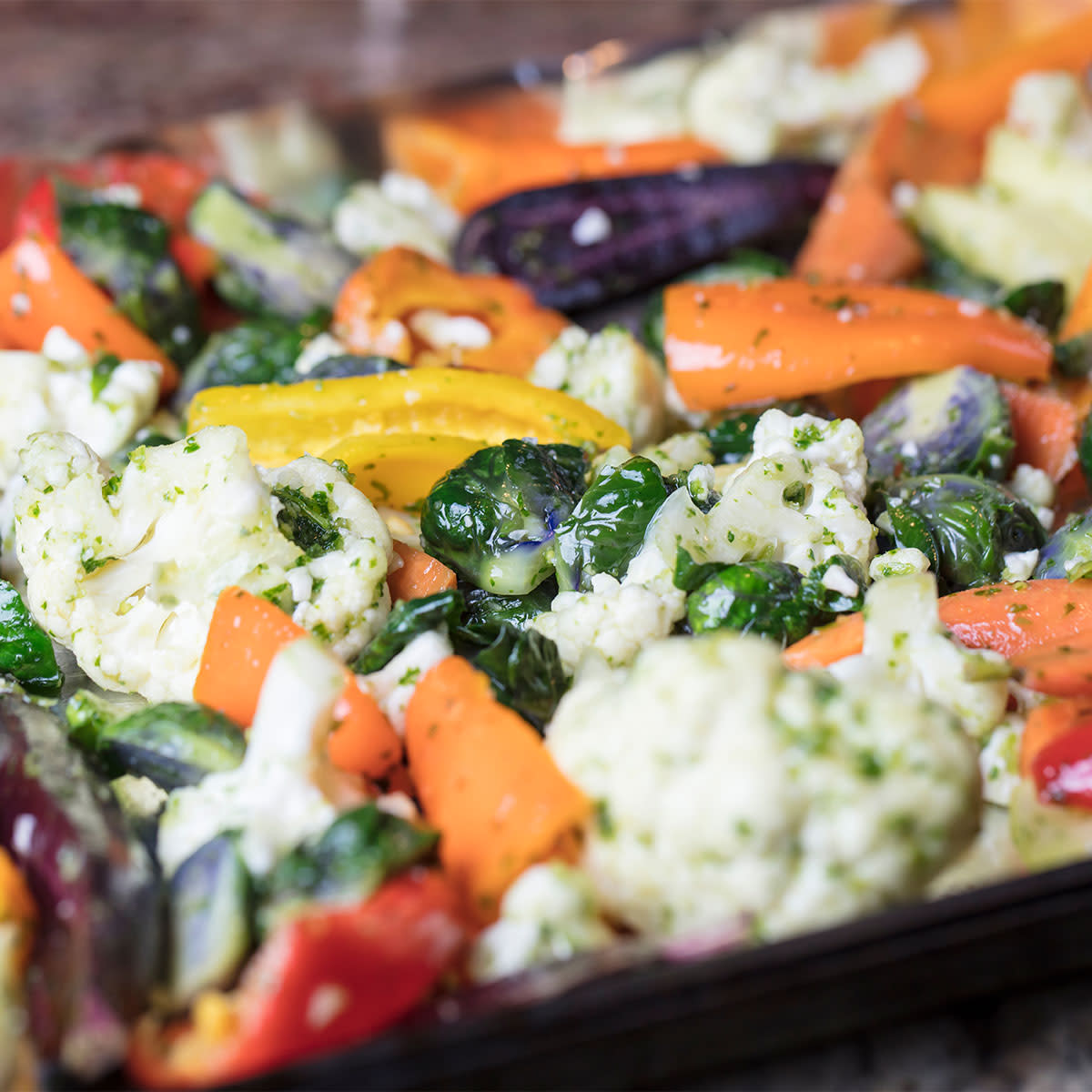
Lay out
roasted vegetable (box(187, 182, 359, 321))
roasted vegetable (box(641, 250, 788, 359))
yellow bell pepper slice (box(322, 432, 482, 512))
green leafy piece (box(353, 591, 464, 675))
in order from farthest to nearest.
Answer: roasted vegetable (box(187, 182, 359, 321)) → roasted vegetable (box(641, 250, 788, 359)) → yellow bell pepper slice (box(322, 432, 482, 512)) → green leafy piece (box(353, 591, 464, 675))

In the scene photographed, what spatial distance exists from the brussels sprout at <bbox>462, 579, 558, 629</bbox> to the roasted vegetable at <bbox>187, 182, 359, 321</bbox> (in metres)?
1.14

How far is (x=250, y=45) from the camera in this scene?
5.96 metres

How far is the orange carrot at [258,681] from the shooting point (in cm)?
157

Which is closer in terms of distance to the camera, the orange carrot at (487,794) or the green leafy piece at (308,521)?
the orange carrot at (487,794)

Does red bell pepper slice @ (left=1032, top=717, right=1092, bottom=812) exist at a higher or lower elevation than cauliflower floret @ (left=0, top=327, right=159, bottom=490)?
lower

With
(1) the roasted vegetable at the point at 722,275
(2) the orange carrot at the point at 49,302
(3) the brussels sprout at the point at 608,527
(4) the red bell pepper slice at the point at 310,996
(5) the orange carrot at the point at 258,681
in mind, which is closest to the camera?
(4) the red bell pepper slice at the point at 310,996

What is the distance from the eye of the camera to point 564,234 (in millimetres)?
2912

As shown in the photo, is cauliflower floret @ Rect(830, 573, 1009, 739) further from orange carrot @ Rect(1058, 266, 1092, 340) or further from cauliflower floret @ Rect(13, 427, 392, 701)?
orange carrot @ Rect(1058, 266, 1092, 340)

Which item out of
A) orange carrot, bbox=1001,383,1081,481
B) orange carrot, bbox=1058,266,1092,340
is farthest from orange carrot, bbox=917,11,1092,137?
orange carrot, bbox=1001,383,1081,481

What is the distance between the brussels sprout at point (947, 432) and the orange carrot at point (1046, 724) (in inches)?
27.6

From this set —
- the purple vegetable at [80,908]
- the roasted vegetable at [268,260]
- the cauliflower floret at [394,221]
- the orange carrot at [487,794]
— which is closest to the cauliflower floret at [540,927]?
the orange carrot at [487,794]

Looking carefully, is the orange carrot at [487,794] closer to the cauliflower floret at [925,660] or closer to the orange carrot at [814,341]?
the cauliflower floret at [925,660]

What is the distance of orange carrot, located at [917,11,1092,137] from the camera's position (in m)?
3.37

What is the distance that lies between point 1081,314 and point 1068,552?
34.5 inches
